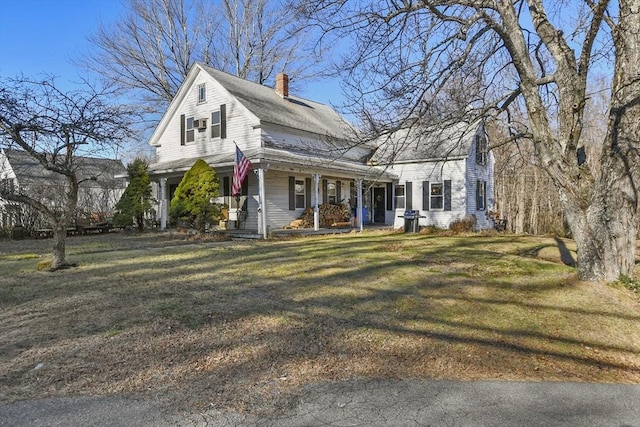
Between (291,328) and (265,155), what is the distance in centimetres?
1130

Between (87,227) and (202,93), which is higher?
(202,93)

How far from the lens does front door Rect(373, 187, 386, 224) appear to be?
22.6 meters

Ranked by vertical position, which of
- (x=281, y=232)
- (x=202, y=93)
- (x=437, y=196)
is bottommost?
(x=281, y=232)

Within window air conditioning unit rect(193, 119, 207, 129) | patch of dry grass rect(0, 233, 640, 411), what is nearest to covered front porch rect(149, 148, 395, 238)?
window air conditioning unit rect(193, 119, 207, 129)

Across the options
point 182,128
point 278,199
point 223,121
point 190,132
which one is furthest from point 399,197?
point 182,128

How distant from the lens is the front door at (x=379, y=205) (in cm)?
2261

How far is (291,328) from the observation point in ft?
16.3

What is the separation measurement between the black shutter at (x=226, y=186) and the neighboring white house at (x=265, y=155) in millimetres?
44

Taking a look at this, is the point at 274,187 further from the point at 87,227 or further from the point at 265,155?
the point at 87,227

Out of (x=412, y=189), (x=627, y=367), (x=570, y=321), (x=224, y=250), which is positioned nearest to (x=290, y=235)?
(x=224, y=250)

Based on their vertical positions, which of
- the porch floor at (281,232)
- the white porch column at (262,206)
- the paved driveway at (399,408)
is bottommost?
the paved driveway at (399,408)

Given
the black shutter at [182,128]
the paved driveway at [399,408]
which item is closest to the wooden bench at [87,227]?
the black shutter at [182,128]

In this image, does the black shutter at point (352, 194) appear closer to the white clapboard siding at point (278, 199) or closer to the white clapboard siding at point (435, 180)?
the white clapboard siding at point (435, 180)

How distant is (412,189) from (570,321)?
51.9 feet
